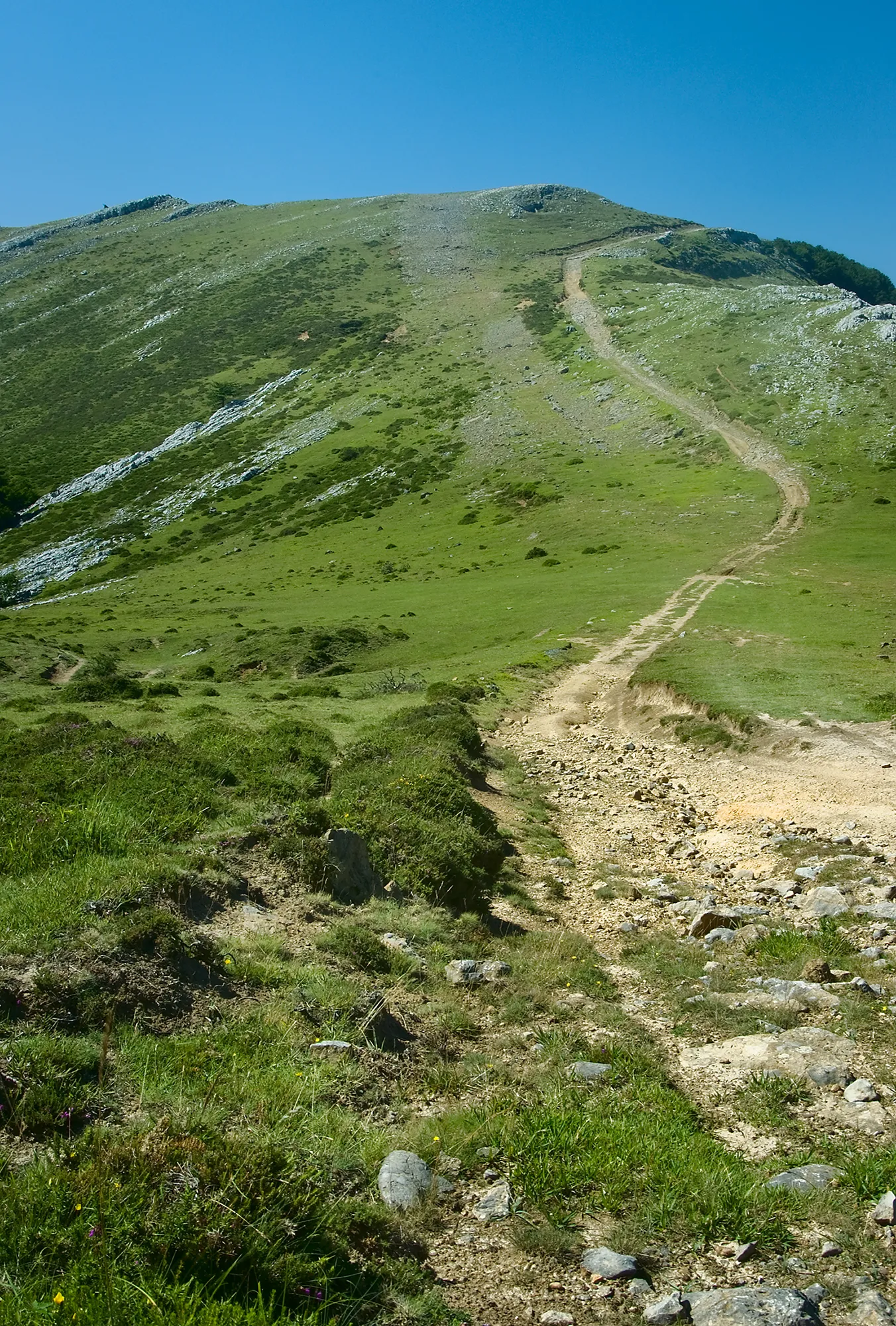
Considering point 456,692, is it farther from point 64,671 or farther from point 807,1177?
point 807,1177

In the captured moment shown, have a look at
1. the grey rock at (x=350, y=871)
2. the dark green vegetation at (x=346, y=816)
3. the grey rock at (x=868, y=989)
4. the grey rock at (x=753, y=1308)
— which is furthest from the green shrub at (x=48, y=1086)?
the grey rock at (x=868, y=989)

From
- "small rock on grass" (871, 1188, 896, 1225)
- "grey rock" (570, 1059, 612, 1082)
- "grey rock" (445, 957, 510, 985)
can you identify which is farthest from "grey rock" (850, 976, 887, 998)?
"grey rock" (445, 957, 510, 985)

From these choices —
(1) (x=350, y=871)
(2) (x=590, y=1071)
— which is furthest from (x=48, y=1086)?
(1) (x=350, y=871)

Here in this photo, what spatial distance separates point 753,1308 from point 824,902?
8941mm

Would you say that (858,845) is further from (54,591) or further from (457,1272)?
(54,591)

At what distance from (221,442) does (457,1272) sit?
123949mm

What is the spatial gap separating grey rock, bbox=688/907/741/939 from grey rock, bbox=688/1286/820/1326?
299 inches

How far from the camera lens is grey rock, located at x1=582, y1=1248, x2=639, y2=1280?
556 centimetres

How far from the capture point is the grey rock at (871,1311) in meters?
5.19

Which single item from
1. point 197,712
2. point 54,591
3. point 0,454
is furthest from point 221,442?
point 197,712

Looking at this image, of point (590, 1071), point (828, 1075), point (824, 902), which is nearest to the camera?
point (828, 1075)

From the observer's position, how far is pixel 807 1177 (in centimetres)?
655

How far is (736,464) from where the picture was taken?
3039 inches

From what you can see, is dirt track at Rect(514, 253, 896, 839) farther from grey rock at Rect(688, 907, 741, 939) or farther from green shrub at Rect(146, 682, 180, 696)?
green shrub at Rect(146, 682, 180, 696)
